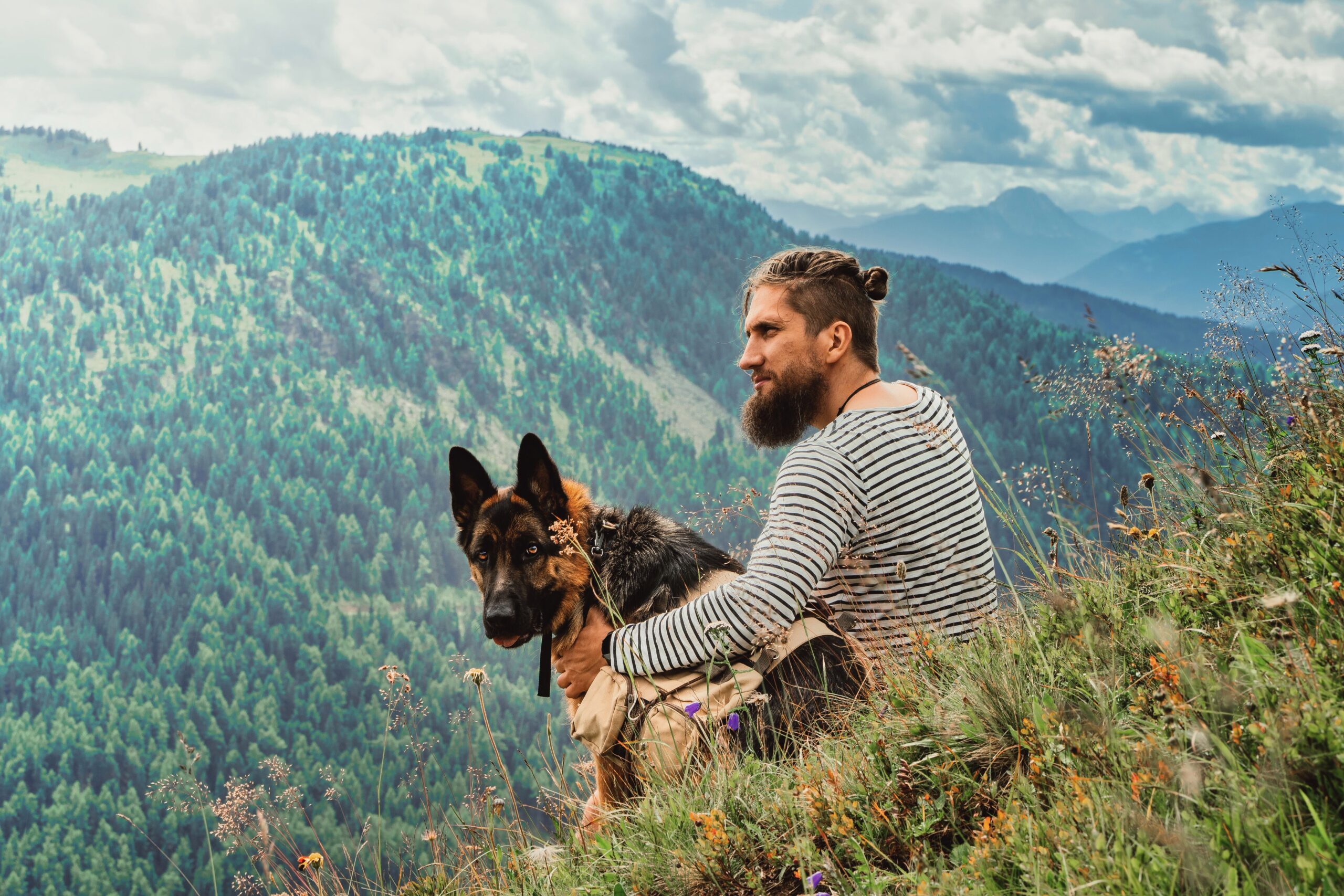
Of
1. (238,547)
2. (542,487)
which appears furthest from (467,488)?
(238,547)

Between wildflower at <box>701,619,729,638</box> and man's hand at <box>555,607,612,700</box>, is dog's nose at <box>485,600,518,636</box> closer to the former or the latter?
man's hand at <box>555,607,612,700</box>

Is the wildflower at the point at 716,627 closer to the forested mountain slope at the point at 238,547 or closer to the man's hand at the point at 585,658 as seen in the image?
the man's hand at the point at 585,658

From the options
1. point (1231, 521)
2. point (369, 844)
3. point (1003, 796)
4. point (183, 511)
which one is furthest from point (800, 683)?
point (183, 511)

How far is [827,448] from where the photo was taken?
10.5 ft

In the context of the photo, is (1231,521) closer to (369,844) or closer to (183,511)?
(369,844)

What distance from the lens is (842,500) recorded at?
314 cm

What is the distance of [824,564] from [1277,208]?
13.5 feet

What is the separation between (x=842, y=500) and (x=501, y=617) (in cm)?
193

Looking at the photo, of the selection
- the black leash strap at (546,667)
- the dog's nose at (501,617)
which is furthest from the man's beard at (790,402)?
the black leash strap at (546,667)

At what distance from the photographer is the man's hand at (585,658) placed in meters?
4.38

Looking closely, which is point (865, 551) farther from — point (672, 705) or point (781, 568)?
point (672, 705)

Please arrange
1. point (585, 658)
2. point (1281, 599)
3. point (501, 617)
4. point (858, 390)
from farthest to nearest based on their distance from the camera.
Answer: point (585, 658)
point (501, 617)
point (858, 390)
point (1281, 599)

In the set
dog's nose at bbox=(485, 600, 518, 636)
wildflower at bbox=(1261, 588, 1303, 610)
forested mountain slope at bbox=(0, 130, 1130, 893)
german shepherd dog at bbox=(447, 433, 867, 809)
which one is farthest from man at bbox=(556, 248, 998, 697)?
forested mountain slope at bbox=(0, 130, 1130, 893)

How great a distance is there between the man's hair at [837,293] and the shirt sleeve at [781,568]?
2.02ft
